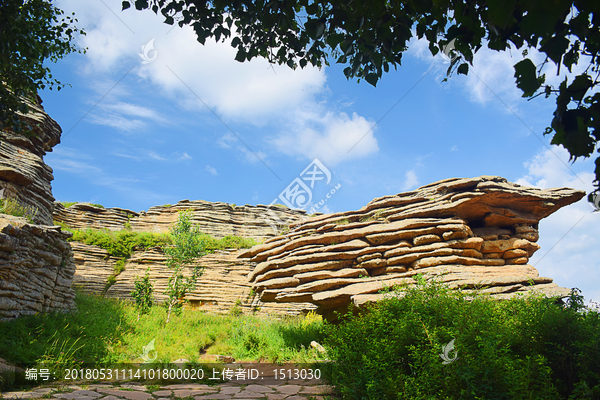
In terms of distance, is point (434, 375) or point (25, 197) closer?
point (434, 375)

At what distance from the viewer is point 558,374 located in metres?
3.81

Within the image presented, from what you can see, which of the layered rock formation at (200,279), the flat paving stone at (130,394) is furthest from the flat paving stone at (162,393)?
the layered rock formation at (200,279)

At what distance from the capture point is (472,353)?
12.6ft

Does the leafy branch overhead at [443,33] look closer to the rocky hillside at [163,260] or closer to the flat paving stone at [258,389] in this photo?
the flat paving stone at [258,389]

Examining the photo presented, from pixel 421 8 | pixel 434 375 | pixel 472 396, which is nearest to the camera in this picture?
pixel 421 8

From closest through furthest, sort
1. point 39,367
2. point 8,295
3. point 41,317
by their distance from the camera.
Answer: point 39,367 < point 8,295 < point 41,317

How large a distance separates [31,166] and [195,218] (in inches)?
473

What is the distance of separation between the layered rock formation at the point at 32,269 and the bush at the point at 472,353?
8.04 meters

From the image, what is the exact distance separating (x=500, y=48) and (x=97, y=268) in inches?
825

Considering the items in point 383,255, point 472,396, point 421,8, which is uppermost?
point 421,8

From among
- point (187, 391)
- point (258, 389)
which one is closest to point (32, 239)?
point (187, 391)

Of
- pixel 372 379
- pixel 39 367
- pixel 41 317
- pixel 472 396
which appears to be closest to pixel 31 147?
pixel 41 317

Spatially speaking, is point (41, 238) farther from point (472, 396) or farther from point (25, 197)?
point (472, 396)

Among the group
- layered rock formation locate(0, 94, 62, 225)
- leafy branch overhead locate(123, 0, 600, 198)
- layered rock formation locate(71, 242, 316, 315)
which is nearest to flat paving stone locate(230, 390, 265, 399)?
leafy branch overhead locate(123, 0, 600, 198)
